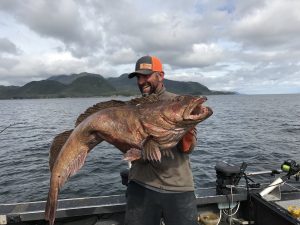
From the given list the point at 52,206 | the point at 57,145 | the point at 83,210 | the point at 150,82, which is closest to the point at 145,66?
the point at 150,82

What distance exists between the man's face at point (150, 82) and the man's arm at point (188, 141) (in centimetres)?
95

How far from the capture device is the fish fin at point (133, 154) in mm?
3875

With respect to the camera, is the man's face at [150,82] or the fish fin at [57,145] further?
the man's face at [150,82]

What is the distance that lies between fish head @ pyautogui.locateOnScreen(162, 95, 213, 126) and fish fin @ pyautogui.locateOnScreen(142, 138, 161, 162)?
373 millimetres

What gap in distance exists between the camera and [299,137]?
30.0m

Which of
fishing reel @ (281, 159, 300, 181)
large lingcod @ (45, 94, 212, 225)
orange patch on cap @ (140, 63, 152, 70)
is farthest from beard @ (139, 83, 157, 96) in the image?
fishing reel @ (281, 159, 300, 181)

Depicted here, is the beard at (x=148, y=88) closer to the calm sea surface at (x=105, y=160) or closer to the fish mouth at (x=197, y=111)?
the fish mouth at (x=197, y=111)

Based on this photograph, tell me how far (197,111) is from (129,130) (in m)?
0.92

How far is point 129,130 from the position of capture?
415 cm

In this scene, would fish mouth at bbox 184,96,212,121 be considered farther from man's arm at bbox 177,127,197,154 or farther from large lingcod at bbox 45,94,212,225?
man's arm at bbox 177,127,197,154

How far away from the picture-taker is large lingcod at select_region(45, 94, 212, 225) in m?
3.88

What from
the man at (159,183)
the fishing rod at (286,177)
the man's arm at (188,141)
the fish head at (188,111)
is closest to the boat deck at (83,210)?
the fishing rod at (286,177)

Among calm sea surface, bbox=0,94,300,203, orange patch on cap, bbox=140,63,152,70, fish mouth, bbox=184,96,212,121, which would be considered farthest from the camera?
calm sea surface, bbox=0,94,300,203

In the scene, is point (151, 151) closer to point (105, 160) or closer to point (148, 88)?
point (148, 88)
